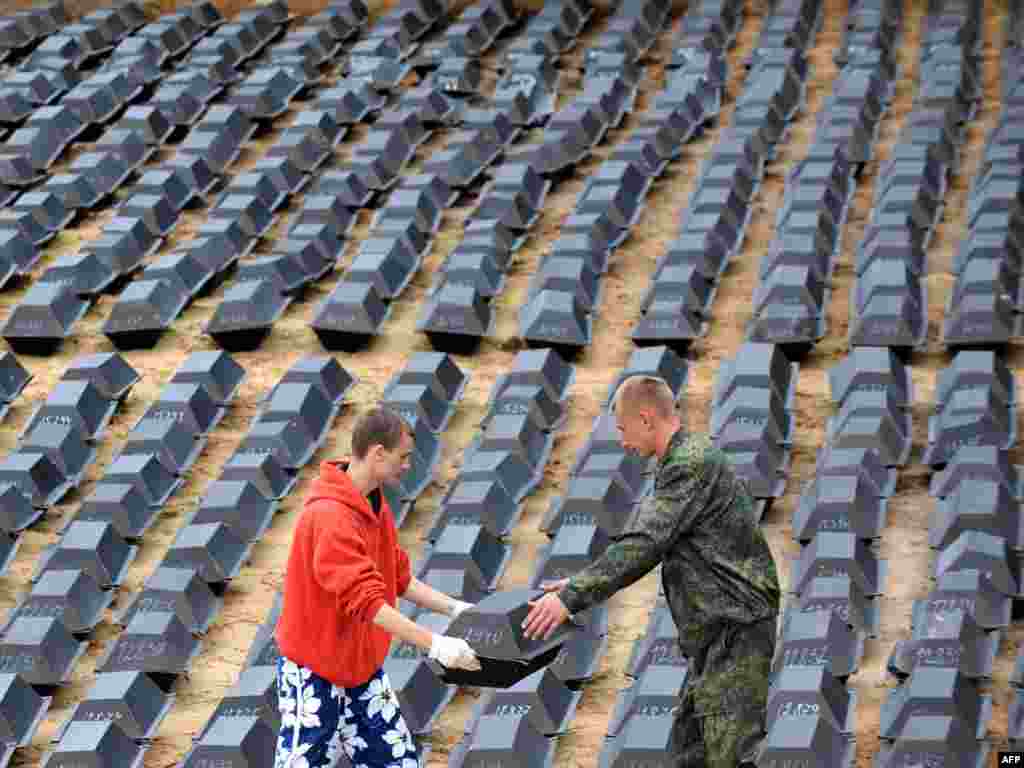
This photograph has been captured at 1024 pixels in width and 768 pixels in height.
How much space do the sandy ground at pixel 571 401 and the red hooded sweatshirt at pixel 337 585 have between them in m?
1.56

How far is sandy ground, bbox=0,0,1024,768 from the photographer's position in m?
6.89

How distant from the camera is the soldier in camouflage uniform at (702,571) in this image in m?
4.93

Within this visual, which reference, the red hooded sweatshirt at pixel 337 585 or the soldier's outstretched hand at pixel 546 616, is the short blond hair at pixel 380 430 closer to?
the red hooded sweatshirt at pixel 337 585

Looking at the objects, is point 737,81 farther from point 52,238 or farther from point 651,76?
point 52,238

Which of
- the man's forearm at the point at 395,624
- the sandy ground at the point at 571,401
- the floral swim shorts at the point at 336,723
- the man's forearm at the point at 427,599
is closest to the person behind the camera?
the man's forearm at the point at 395,624

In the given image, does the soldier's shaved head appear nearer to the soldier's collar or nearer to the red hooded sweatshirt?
the soldier's collar

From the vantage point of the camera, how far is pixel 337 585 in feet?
16.0

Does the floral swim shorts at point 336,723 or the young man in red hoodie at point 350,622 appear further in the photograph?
the floral swim shorts at point 336,723

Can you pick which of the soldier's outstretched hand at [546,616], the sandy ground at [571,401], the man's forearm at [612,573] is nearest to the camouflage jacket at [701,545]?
the man's forearm at [612,573]

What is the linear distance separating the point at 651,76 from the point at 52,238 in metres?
4.67

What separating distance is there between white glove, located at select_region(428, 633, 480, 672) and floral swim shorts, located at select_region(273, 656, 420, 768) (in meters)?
0.26

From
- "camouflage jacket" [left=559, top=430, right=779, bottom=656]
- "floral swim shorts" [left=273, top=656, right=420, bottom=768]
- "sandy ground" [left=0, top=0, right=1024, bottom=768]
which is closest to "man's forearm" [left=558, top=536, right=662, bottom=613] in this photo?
"camouflage jacket" [left=559, top=430, right=779, bottom=656]

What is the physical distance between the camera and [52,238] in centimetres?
1122

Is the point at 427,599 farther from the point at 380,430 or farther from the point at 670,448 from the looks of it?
the point at 670,448
